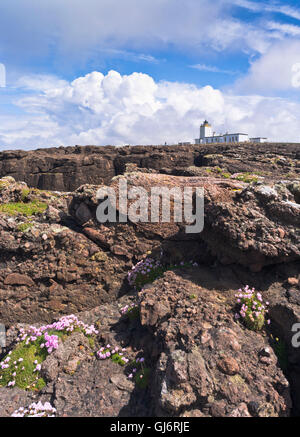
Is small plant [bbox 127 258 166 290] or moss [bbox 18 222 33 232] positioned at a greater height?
moss [bbox 18 222 33 232]

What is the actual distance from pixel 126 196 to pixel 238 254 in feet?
10.4

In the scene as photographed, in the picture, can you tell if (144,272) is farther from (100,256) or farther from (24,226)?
(24,226)

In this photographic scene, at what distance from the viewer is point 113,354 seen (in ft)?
18.2

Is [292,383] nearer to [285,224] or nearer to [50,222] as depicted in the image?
[285,224]

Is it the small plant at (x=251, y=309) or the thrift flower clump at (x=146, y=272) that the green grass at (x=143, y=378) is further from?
the thrift flower clump at (x=146, y=272)

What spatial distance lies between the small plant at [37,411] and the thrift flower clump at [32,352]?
1.38 feet

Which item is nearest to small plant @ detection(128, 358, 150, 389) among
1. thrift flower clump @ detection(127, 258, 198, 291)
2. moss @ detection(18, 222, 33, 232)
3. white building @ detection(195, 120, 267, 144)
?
thrift flower clump @ detection(127, 258, 198, 291)

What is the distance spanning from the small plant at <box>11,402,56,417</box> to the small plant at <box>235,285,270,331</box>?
3449mm

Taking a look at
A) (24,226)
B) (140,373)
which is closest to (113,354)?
(140,373)

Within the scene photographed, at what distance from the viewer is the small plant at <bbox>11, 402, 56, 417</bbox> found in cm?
444

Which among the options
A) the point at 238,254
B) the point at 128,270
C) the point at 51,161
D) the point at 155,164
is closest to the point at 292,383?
the point at 238,254

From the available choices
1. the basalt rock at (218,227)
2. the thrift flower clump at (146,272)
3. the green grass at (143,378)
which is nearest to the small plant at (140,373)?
the green grass at (143,378)

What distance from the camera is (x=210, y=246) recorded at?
6.66m

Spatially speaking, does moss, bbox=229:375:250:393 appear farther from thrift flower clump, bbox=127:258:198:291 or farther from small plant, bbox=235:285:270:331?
thrift flower clump, bbox=127:258:198:291
